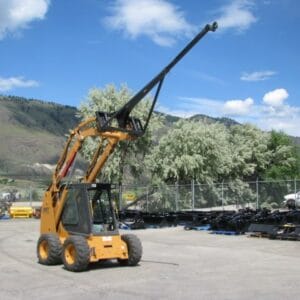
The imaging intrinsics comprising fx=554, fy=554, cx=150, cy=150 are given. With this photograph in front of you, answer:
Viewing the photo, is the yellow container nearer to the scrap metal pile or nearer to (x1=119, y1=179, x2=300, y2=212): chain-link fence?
(x1=119, y1=179, x2=300, y2=212): chain-link fence

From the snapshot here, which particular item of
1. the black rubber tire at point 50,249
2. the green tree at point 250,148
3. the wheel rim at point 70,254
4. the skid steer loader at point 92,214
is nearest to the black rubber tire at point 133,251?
the skid steer loader at point 92,214

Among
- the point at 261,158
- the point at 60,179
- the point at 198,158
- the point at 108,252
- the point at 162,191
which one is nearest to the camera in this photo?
the point at 108,252

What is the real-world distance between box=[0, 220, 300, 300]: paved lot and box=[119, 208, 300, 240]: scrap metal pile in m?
2.36

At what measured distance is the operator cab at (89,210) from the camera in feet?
47.4

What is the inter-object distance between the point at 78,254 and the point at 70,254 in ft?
2.21

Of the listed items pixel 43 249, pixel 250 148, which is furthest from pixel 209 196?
pixel 43 249

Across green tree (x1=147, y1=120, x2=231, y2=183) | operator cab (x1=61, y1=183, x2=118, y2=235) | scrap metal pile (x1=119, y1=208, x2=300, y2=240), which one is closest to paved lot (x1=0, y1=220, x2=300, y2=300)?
Answer: operator cab (x1=61, y1=183, x2=118, y2=235)

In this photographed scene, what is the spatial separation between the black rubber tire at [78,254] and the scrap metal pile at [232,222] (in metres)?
10.9

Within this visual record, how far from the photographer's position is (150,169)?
46438 mm

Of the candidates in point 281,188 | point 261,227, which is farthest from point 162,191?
point 261,227

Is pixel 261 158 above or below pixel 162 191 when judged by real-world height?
above

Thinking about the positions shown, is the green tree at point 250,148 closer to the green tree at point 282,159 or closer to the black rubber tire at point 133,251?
the green tree at point 282,159

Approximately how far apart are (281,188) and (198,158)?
7345 mm

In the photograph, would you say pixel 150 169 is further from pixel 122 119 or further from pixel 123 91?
pixel 122 119
